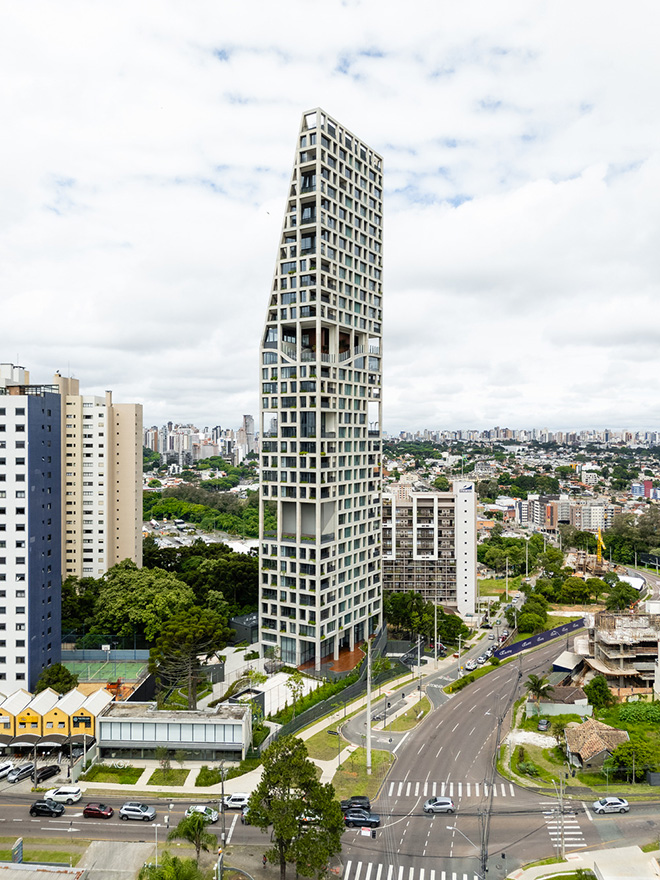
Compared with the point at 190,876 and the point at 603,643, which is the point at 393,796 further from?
the point at 603,643

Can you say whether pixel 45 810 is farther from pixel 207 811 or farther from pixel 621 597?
pixel 621 597

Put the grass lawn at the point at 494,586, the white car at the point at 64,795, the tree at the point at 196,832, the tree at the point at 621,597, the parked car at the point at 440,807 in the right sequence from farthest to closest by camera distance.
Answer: the grass lawn at the point at 494,586
the tree at the point at 621,597
the white car at the point at 64,795
the parked car at the point at 440,807
the tree at the point at 196,832

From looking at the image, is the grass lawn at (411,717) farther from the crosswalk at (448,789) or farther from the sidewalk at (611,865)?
the sidewalk at (611,865)

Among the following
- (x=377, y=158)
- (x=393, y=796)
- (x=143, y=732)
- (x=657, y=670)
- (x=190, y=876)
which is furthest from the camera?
(x=377, y=158)

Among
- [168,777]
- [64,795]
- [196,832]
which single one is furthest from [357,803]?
[64,795]

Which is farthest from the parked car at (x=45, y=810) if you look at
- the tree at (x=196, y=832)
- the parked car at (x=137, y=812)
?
the tree at (x=196, y=832)

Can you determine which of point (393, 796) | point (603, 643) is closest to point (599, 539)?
point (603, 643)
